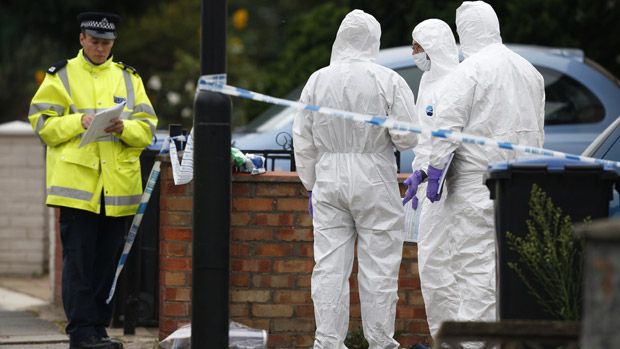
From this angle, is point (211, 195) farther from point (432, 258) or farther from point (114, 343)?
point (114, 343)

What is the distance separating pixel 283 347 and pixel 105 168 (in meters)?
1.43

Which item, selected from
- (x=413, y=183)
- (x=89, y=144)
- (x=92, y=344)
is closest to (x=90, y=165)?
(x=89, y=144)

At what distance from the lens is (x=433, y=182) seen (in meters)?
7.18

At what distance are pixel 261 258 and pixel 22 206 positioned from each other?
5003 mm

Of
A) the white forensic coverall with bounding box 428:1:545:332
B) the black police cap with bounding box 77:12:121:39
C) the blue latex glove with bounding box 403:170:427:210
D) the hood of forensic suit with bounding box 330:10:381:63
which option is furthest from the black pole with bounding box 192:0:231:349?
the black police cap with bounding box 77:12:121:39

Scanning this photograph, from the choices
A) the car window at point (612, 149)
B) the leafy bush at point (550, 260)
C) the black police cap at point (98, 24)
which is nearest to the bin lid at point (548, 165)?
the leafy bush at point (550, 260)

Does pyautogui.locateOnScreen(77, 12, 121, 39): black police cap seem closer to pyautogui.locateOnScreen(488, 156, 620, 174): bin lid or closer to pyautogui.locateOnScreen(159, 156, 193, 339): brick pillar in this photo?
pyautogui.locateOnScreen(159, 156, 193, 339): brick pillar

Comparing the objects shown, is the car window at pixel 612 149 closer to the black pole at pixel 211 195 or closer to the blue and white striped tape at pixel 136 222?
the blue and white striped tape at pixel 136 222

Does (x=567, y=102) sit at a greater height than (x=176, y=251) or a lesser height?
greater

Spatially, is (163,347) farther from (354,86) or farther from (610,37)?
(610,37)

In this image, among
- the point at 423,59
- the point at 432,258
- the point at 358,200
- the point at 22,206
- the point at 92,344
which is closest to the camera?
the point at 358,200

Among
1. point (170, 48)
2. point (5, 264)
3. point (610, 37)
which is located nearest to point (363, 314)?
point (5, 264)

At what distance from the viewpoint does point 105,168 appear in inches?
309

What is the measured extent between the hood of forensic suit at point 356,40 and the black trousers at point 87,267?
65.2 inches
